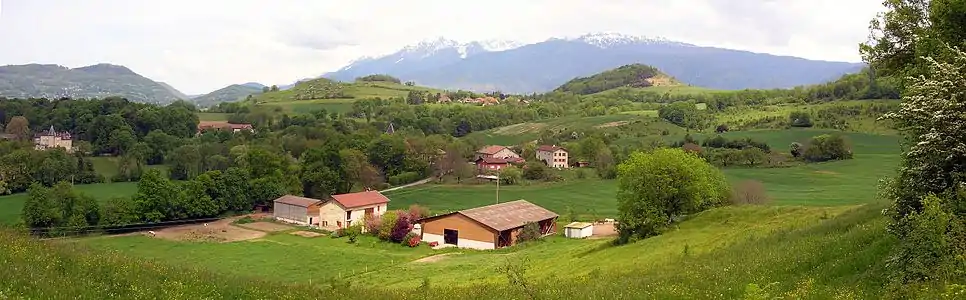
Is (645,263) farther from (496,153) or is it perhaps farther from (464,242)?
(496,153)

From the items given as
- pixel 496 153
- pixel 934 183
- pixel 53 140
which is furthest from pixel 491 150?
pixel 934 183

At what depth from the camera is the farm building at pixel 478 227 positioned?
57938mm

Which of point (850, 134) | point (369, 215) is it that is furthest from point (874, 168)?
point (369, 215)

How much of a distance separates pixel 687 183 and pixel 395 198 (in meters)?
51.1

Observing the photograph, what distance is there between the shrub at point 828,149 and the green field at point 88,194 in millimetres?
97366

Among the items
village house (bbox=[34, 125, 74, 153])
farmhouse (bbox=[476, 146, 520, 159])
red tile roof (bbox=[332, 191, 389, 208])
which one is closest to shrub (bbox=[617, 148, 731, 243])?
red tile roof (bbox=[332, 191, 389, 208])

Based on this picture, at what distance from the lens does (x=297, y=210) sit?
7688 cm

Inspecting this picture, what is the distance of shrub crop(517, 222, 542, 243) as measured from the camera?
196 ft

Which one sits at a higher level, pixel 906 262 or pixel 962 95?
pixel 962 95

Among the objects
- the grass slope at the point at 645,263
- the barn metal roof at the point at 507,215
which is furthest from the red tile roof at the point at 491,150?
the grass slope at the point at 645,263

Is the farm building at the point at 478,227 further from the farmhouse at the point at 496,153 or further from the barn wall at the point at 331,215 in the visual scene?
the farmhouse at the point at 496,153

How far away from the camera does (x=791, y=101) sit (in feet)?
540

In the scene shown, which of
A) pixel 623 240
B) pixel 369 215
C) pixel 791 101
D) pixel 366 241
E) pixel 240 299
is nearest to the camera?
pixel 240 299

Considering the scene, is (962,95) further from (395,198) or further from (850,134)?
(850,134)
